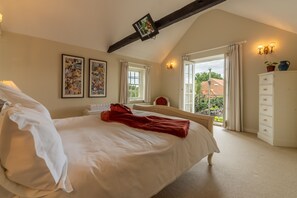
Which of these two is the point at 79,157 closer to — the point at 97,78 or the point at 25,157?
the point at 25,157

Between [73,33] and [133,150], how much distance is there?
353 centimetres

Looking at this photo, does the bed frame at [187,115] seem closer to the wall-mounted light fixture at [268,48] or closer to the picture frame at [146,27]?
the picture frame at [146,27]

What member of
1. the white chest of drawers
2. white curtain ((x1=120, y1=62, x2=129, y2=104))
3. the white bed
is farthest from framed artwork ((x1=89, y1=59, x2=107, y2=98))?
the white chest of drawers

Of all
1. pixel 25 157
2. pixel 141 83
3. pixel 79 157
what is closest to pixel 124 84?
pixel 141 83

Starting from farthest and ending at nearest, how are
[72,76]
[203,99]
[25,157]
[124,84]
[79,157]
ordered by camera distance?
1. [203,99]
2. [124,84]
3. [72,76]
4. [79,157]
5. [25,157]

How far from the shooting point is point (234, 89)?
412 cm

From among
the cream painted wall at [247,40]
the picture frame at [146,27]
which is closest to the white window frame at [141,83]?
the cream painted wall at [247,40]

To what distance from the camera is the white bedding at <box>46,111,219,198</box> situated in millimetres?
845

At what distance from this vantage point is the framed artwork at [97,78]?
4.16 m

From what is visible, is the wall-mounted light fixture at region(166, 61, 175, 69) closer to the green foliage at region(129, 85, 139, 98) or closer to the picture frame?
the green foliage at region(129, 85, 139, 98)

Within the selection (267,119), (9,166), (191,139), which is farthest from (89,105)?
(267,119)

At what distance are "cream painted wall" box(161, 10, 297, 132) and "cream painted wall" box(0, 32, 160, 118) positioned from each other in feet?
10.7

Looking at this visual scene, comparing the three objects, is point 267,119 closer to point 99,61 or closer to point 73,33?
point 99,61

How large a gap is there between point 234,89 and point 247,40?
1325 millimetres
